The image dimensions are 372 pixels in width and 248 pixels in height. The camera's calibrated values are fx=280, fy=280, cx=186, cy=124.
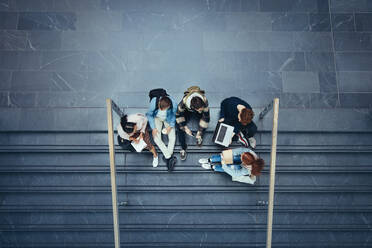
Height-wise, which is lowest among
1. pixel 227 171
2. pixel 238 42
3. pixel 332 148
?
pixel 227 171

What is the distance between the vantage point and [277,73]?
611 cm

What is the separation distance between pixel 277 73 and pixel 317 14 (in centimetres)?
173

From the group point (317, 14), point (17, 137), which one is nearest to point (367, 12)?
point (317, 14)

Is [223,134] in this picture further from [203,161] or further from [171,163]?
[171,163]

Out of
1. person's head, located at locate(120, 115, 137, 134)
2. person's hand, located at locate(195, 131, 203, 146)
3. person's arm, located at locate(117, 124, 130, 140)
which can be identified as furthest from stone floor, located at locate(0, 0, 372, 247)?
person's head, located at locate(120, 115, 137, 134)

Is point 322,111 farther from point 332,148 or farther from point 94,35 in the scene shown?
point 94,35

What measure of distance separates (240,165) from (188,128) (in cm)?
123

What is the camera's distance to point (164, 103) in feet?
15.2

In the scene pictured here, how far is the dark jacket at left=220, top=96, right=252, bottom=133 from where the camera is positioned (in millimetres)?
4863

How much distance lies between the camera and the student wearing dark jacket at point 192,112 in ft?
15.0

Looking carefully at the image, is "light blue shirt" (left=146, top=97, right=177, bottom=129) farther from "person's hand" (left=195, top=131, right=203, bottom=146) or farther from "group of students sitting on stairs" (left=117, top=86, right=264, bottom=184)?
"person's hand" (left=195, top=131, right=203, bottom=146)

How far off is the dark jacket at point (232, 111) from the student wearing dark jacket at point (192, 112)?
0.33 m

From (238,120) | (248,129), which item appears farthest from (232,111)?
(248,129)

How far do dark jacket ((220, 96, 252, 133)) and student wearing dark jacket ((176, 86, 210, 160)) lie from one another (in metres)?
0.33
